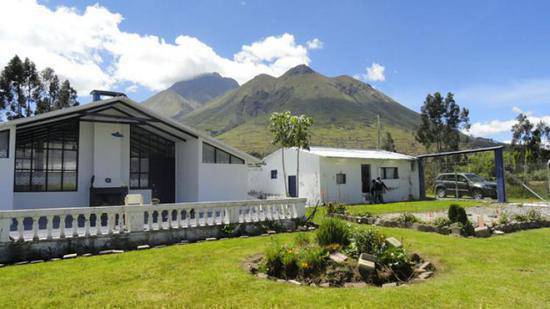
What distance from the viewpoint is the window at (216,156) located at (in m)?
15.8

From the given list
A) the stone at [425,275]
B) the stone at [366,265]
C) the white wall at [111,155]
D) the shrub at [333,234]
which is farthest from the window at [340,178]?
the stone at [366,265]

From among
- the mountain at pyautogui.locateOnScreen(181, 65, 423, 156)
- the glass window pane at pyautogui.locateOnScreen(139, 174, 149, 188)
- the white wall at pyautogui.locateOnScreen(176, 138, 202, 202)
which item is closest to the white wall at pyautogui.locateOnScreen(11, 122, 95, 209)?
the glass window pane at pyautogui.locateOnScreen(139, 174, 149, 188)

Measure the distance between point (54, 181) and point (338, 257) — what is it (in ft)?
39.9

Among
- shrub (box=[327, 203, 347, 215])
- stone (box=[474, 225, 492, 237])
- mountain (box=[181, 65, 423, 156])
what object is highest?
mountain (box=[181, 65, 423, 156])

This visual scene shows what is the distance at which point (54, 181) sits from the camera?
13.5 meters

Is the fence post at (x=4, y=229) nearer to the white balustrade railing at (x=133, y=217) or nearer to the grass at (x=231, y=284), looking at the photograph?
the white balustrade railing at (x=133, y=217)

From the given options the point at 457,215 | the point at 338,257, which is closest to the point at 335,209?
the point at 457,215

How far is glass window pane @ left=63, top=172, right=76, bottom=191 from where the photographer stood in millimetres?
13688

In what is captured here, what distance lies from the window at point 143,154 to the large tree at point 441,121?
107 ft

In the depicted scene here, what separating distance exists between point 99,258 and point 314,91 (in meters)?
140

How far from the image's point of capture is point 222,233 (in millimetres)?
9930

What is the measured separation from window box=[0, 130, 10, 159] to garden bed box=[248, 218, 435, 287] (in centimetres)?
1008

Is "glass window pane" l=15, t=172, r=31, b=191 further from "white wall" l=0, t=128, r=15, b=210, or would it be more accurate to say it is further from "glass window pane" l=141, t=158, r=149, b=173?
"glass window pane" l=141, t=158, r=149, b=173

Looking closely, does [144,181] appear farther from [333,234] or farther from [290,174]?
[333,234]
